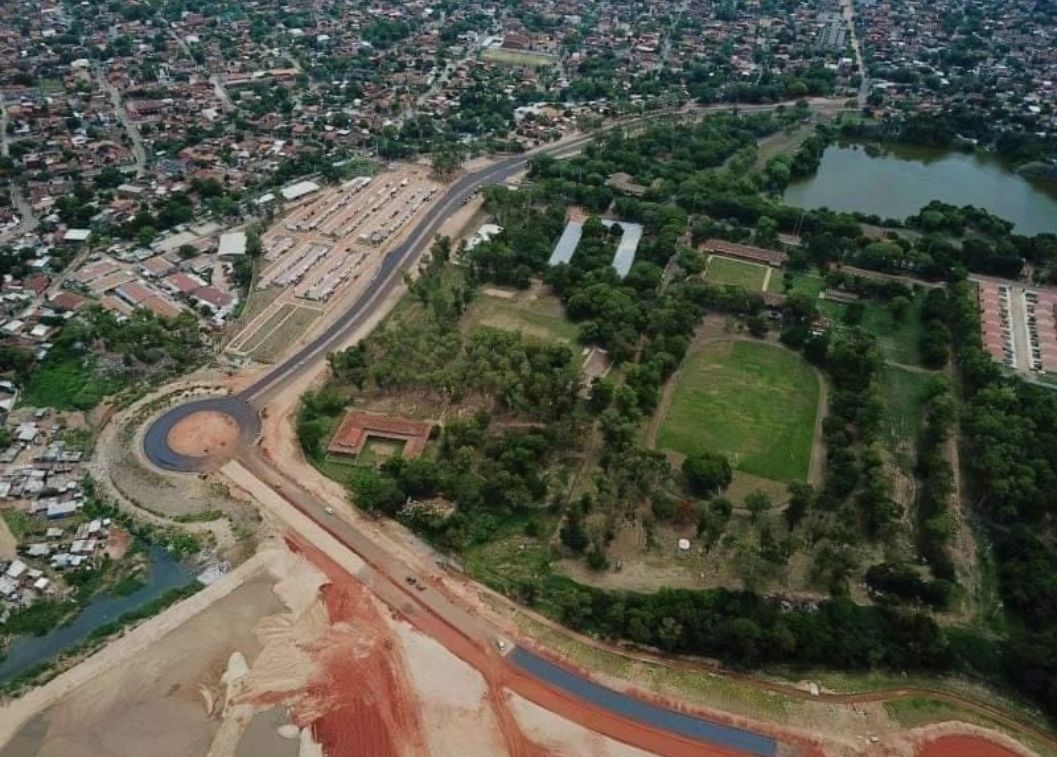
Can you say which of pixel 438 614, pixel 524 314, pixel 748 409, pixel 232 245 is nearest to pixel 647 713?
pixel 438 614

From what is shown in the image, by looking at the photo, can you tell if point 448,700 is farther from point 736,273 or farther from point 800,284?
point 800,284

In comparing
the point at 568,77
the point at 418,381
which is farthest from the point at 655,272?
the point at 568,77

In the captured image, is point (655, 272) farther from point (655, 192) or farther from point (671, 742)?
point (671, 742)

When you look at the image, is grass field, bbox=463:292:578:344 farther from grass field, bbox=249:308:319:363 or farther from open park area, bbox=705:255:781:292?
open park area, bbox=705:255:781:292

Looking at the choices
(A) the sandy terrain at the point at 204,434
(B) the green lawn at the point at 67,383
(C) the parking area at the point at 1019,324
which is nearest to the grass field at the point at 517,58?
(C) the parking area at the point at 1019,324

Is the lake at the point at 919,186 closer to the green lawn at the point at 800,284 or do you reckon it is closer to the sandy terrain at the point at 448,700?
the green lawn at the point at 800,284
